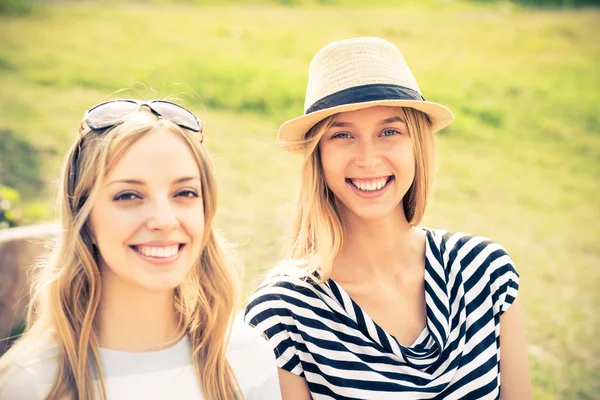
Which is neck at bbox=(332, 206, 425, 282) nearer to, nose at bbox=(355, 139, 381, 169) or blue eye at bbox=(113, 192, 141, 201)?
nose at bbox=(355, 139, 381, 169)

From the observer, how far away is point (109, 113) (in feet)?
7.62

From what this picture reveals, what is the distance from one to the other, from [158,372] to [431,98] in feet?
29.5

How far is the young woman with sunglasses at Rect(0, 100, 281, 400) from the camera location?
217cm

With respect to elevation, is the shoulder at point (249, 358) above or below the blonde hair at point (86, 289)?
below

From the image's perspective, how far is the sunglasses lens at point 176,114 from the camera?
2377 millimetres

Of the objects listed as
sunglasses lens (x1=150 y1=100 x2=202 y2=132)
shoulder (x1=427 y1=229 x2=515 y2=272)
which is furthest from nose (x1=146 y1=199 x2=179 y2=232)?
shoulder (x1=427 y1=229 x2=515 y2=272)

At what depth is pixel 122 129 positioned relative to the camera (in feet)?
7.41

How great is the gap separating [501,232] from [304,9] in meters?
8.77

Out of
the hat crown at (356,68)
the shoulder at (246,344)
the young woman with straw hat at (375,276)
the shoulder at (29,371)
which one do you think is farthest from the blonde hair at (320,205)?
the shoulder at (29,371)

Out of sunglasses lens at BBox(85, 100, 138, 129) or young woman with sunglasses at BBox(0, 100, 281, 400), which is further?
sunglasses lens at BBox(85, 100, 138, 129)

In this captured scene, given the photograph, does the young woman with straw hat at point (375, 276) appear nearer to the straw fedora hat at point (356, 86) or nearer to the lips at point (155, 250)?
the straw fedora hat at point (356, 86)

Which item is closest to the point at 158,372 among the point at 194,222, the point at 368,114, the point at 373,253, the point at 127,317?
the point at 127,317

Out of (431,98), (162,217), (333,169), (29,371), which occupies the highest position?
(431,98)

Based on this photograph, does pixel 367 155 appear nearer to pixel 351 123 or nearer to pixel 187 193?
pixel 351 123
